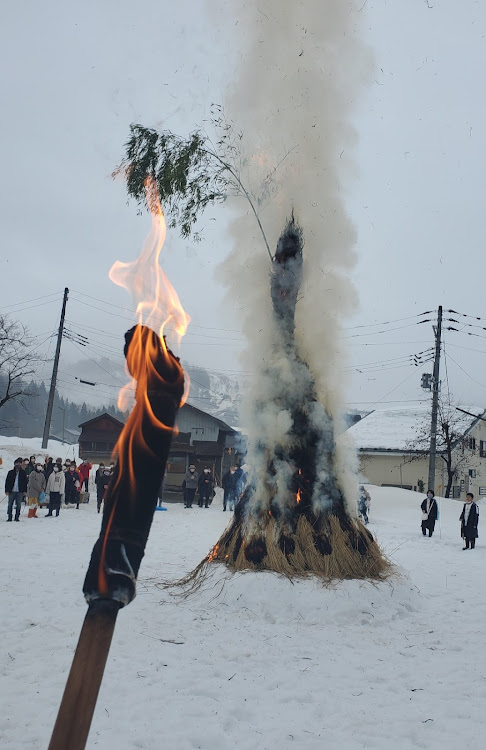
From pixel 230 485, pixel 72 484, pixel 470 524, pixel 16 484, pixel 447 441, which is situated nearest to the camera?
pixel 470 524

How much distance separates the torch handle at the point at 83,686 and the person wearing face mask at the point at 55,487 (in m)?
18.1

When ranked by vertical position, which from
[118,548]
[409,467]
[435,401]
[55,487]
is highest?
[435,401]

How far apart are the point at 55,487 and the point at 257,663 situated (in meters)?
14.7

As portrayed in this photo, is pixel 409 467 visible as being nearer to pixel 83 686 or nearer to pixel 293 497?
pixel 293 497

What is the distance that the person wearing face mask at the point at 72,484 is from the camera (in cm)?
2339

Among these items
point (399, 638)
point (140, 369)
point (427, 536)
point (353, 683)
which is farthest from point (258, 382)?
point (427, 536)

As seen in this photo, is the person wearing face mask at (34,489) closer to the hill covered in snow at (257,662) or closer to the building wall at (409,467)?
the hill covered in snow at (257,662)

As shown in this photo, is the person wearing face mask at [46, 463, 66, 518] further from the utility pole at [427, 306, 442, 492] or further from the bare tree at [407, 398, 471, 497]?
the bare tree at [407, 398, 471, 497]

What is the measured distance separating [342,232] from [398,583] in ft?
21.0

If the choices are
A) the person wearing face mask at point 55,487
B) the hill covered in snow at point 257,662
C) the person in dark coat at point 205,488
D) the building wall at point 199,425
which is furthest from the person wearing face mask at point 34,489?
the building wall at point 199,425

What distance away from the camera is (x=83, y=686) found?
2.12 meters

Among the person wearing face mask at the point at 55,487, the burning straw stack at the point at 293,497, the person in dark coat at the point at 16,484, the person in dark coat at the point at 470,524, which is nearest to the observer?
the burning straw stack at the point at 293,497

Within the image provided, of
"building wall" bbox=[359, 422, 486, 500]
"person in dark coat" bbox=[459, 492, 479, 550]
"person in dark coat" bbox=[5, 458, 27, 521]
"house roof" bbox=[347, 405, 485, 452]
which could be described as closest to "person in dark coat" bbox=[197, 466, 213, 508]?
"person in dark coat" bbox=[5, 458, 27, 521]

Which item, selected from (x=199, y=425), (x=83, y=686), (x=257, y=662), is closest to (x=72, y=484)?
(x=257, y=662)
